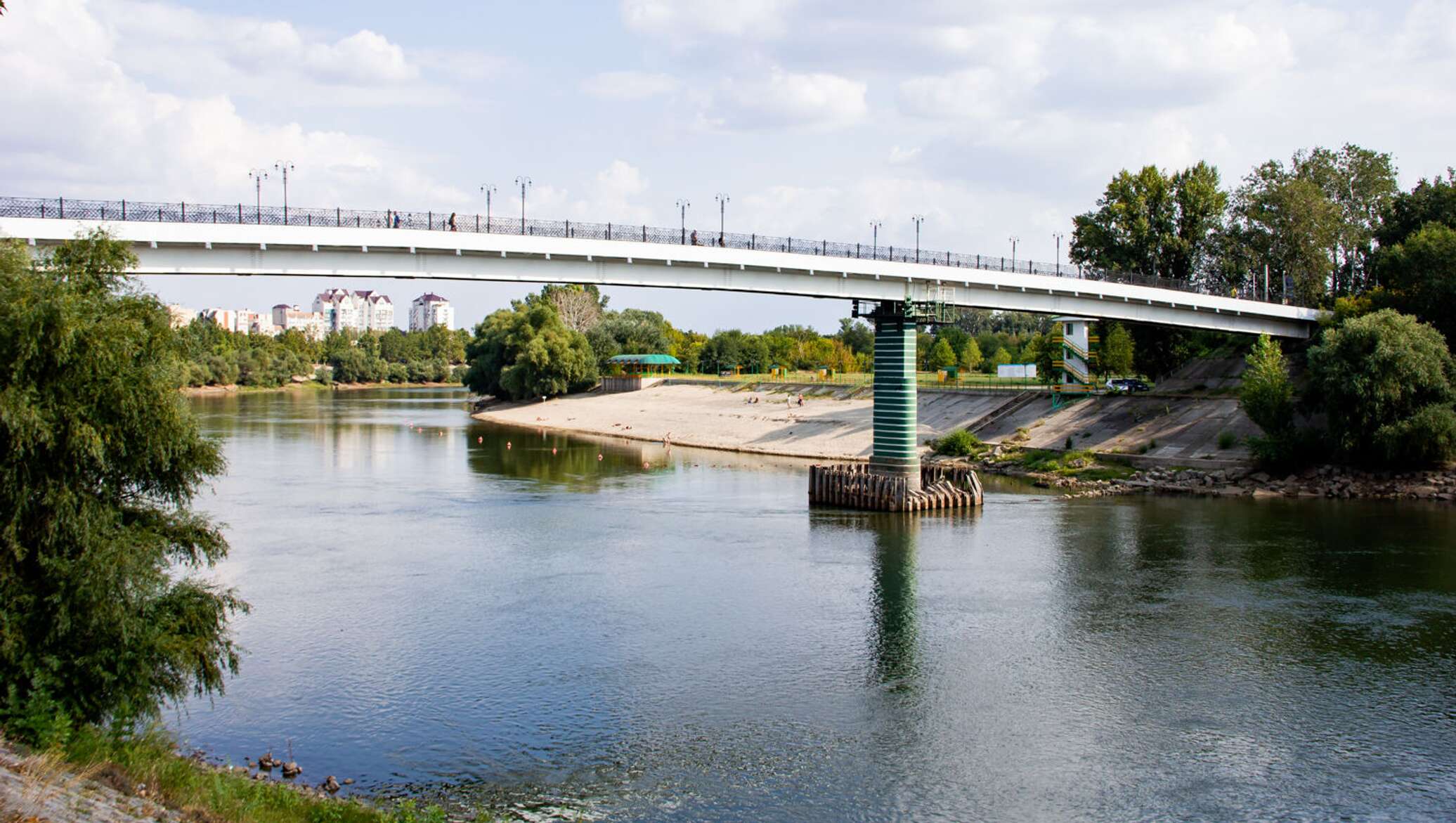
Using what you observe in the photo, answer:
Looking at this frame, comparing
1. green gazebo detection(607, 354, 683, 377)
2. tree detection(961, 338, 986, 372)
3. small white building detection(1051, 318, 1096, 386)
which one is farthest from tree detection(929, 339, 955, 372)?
small white building detection(1051, 318, 1096, 386)

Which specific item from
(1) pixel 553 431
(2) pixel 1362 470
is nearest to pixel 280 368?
(1) pixel 553 431

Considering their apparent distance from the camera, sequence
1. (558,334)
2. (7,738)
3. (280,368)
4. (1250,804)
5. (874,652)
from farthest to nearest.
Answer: (280,368)
(558,334)
(874,652)
(1250,804)
(7,738)

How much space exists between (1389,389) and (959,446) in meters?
25.9

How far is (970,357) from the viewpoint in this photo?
132 meters

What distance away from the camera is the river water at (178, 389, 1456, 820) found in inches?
830

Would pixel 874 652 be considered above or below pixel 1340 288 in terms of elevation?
below

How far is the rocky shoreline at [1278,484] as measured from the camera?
184 feet

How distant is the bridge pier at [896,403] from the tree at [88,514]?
37535 millimetres

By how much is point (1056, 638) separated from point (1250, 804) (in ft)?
34.5

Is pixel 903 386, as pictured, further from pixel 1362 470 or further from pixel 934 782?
pixel 934 782

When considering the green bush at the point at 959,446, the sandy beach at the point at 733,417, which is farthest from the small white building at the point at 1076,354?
the green bush at the point at 959,446

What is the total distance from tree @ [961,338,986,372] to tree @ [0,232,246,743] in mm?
116841

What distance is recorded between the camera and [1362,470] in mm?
58281

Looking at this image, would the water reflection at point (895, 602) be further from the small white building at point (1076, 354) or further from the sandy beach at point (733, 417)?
the small white building at point (1076, 354)
